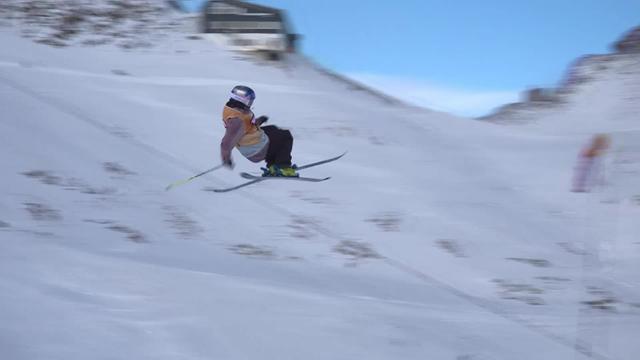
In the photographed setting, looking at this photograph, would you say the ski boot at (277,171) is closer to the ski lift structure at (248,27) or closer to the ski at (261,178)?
the ski at (261,178)

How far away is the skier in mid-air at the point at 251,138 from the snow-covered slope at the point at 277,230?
0.74 m

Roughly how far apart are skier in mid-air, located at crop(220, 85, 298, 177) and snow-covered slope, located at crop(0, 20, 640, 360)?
74 centimetres

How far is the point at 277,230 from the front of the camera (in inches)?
303

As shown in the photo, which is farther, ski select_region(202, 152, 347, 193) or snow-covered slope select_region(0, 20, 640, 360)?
ski select_region(202, 152, 347, 193)

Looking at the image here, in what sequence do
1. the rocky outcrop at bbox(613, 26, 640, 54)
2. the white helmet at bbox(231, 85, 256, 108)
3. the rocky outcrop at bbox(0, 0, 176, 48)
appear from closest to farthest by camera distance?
the white helmet at bbox(231, 85, 256, 108), the rocky outcrop at bbox(0, 0, 176, 48), the rocky outcrop at bbox(613, 26, 640, 54)

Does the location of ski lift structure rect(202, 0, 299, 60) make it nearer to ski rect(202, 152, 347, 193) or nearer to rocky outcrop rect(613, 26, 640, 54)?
ski rect(202, 152, 347, 193)

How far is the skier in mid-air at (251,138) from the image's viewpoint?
6.80 metres

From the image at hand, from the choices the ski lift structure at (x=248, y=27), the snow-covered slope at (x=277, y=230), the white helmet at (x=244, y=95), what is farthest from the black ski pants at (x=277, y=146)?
the ski lift structure at (x=248, y=27)

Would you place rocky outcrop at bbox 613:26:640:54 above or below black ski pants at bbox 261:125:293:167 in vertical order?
above

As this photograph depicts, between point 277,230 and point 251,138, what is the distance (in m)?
1.18

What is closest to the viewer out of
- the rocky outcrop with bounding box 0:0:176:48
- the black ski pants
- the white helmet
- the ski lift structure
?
the white helmet

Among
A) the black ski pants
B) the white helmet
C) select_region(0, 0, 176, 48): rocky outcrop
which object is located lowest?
the black ski pants

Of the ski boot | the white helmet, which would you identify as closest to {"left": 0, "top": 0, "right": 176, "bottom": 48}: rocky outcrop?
the ski boot

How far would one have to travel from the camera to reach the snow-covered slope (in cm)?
484
